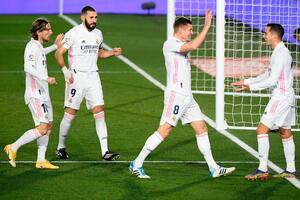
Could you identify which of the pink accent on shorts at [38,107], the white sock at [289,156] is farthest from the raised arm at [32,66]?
the white sock at [289,156]

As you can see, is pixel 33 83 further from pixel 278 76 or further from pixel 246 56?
pixel 246 56

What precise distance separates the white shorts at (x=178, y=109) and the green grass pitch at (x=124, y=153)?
71 cm

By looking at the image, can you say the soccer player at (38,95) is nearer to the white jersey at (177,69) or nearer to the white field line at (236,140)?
the white jersey at (177,69)

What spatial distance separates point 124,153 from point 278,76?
9.26ft

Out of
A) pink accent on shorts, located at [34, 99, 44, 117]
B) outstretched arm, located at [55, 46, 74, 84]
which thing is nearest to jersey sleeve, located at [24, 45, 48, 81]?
pink accent on shorts, located at [34, 99, 44, 117]

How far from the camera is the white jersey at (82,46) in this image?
12.9m

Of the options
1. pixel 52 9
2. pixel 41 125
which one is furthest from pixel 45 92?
pixel 52 9

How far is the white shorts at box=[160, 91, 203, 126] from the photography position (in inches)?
466

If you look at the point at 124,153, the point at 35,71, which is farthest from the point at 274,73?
the point at 35,71

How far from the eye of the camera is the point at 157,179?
38.5 ft

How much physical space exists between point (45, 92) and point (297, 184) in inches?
132

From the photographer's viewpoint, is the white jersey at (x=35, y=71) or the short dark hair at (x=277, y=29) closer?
the short dark hair at (x=277, y=29)

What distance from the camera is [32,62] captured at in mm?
12094

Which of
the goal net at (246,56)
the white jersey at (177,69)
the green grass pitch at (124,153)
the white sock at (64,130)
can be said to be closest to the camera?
the green grass pitch at (124,153)
